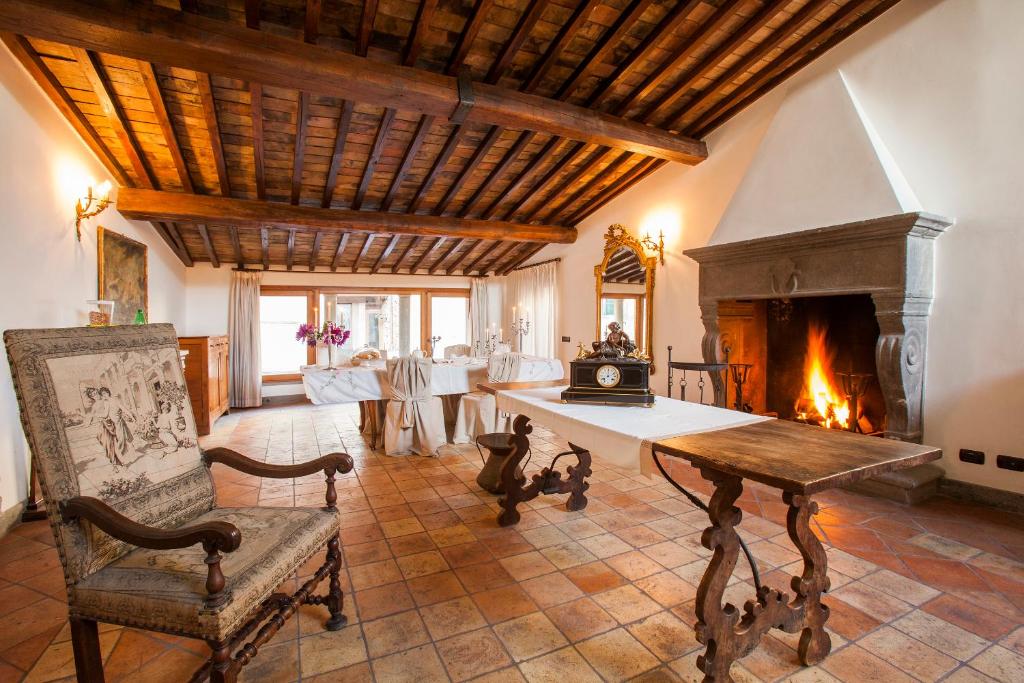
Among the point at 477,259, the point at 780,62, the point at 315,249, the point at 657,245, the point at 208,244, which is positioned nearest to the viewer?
the point at 780,62

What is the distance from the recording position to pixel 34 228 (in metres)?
3.08

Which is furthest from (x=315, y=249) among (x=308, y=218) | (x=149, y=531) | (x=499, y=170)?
(x=149, y=531)

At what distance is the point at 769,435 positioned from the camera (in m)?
1.81

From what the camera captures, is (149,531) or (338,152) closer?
(149,531)

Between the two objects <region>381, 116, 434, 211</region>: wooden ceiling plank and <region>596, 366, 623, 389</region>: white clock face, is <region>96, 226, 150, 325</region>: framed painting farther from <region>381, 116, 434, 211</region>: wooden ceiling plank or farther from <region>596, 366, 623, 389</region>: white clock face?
<region>596, 366, 623, 389</region>: white clock face

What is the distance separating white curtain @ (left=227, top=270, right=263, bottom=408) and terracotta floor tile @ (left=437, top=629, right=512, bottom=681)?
21.6 ft

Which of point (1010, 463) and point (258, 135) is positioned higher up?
point (258, 135)

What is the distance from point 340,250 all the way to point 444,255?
5.55ft

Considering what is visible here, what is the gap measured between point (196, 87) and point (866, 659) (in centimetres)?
518

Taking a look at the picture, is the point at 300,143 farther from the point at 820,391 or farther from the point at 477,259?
the point at 820,391

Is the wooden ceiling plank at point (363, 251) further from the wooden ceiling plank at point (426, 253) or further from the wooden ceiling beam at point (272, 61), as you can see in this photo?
the wooden ceiling beam at point (272, 61)

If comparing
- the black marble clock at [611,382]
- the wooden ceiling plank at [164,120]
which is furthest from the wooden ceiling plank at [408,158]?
the black marble clock at [611,382]

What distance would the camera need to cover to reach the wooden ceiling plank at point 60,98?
9.54 ft

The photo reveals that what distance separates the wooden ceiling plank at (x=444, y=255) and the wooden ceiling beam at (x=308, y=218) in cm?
87
